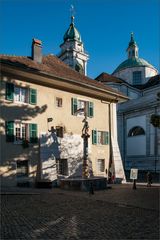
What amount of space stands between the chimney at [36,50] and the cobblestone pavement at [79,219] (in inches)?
550

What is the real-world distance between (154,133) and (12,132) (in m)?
21.1

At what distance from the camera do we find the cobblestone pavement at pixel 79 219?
8.13m

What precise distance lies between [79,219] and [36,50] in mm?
18058

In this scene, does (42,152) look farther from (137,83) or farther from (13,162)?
(137,83)

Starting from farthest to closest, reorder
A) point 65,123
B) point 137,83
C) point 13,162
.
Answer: point 137,83
point 65,123
point 13,162

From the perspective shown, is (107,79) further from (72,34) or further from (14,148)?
(14,148)

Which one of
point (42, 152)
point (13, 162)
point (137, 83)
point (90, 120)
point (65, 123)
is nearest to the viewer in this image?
point (13, 162)

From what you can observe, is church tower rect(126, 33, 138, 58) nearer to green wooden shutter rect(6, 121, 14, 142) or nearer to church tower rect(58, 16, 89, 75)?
church tower rect(58, 16, 89, 75)

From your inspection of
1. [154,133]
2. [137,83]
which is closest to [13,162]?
[154,133]

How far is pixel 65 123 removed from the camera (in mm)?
24297

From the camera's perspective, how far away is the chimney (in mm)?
25312

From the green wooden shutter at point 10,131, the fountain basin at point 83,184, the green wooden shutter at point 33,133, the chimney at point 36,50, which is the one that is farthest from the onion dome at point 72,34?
the fountain basin at point 83,184

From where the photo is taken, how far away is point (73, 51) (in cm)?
6078

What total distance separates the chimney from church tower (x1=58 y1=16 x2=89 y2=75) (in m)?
34.3
